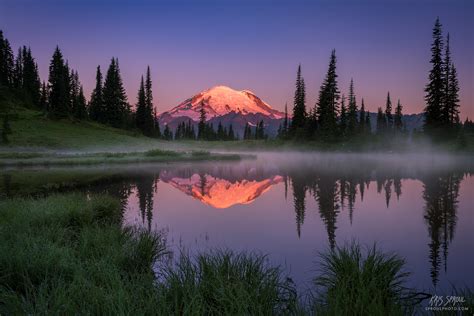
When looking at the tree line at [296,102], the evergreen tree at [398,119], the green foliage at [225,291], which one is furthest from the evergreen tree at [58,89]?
the evergreen tree at [398,119]

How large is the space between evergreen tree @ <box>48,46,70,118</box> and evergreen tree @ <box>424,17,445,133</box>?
7337 cm

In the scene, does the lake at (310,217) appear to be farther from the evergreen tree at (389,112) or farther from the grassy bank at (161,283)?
the evergreen tree at (389,112)

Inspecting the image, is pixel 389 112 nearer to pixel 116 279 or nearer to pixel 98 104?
pixel 98 104

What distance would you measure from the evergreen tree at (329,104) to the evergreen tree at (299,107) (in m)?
5.82

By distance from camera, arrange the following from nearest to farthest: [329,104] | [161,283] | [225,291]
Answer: [225,291] < [161,283] < [329,104]

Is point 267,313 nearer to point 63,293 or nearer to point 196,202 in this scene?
point 63,293

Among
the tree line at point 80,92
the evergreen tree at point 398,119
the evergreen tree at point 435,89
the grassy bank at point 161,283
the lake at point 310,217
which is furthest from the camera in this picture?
the evergreen tree at point 398,119

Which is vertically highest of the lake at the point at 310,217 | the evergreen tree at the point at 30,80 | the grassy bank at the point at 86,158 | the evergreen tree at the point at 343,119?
the evergreen tree at the point at 30,80

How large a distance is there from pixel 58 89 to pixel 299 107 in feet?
189

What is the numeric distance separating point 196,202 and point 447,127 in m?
51.9

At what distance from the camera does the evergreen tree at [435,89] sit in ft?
187

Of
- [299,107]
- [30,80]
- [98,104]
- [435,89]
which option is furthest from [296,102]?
[30,80]

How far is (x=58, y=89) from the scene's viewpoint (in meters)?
81.9

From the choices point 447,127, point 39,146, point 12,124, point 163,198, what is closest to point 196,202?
point 163,198
